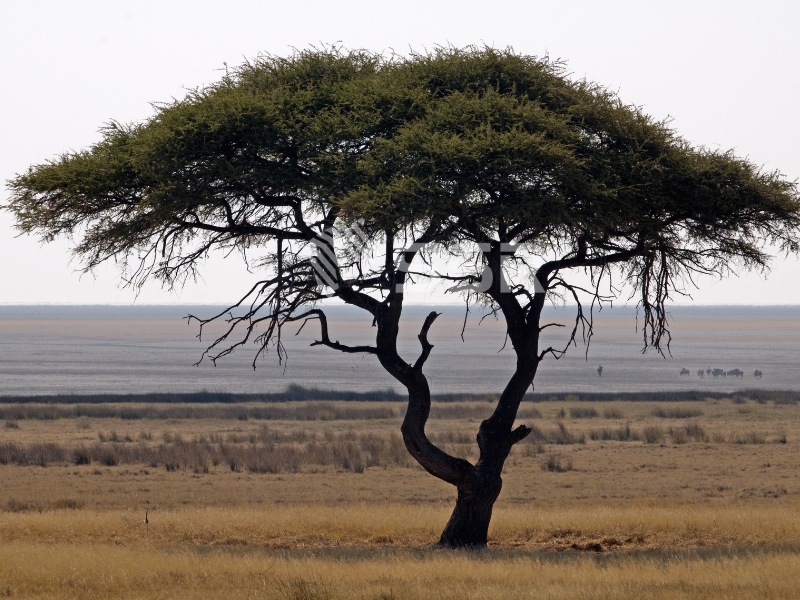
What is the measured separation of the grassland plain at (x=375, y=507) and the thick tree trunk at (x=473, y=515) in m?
0.51

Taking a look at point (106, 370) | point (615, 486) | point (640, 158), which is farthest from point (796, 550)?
point (106, 370)

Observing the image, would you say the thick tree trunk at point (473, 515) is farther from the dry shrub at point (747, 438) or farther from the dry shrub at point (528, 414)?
the dry shrub at point (528, 414)

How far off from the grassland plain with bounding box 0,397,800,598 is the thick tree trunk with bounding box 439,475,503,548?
1.66ft

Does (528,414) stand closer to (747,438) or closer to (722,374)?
(747,438)

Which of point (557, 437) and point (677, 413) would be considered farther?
point (677, 413)

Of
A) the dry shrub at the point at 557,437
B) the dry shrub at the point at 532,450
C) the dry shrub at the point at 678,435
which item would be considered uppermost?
the dry shrub at the point at 678,435

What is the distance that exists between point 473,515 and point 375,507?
571 centimetres

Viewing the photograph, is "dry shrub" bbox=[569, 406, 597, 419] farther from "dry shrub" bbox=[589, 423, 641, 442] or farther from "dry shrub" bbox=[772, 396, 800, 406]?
"dry shrub" bbox=[772, 396, 800, 406]

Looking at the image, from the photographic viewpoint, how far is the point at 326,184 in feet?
44.6

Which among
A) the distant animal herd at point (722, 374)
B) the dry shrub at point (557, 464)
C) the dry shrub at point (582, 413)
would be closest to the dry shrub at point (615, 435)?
the dry shrub at point (557, 464)

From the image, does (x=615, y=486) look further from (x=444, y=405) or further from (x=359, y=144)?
(x=444, y=405)

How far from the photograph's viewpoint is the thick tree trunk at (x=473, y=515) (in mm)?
14352

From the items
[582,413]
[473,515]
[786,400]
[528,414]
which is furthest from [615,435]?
[473,515]

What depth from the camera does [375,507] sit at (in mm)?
19750
